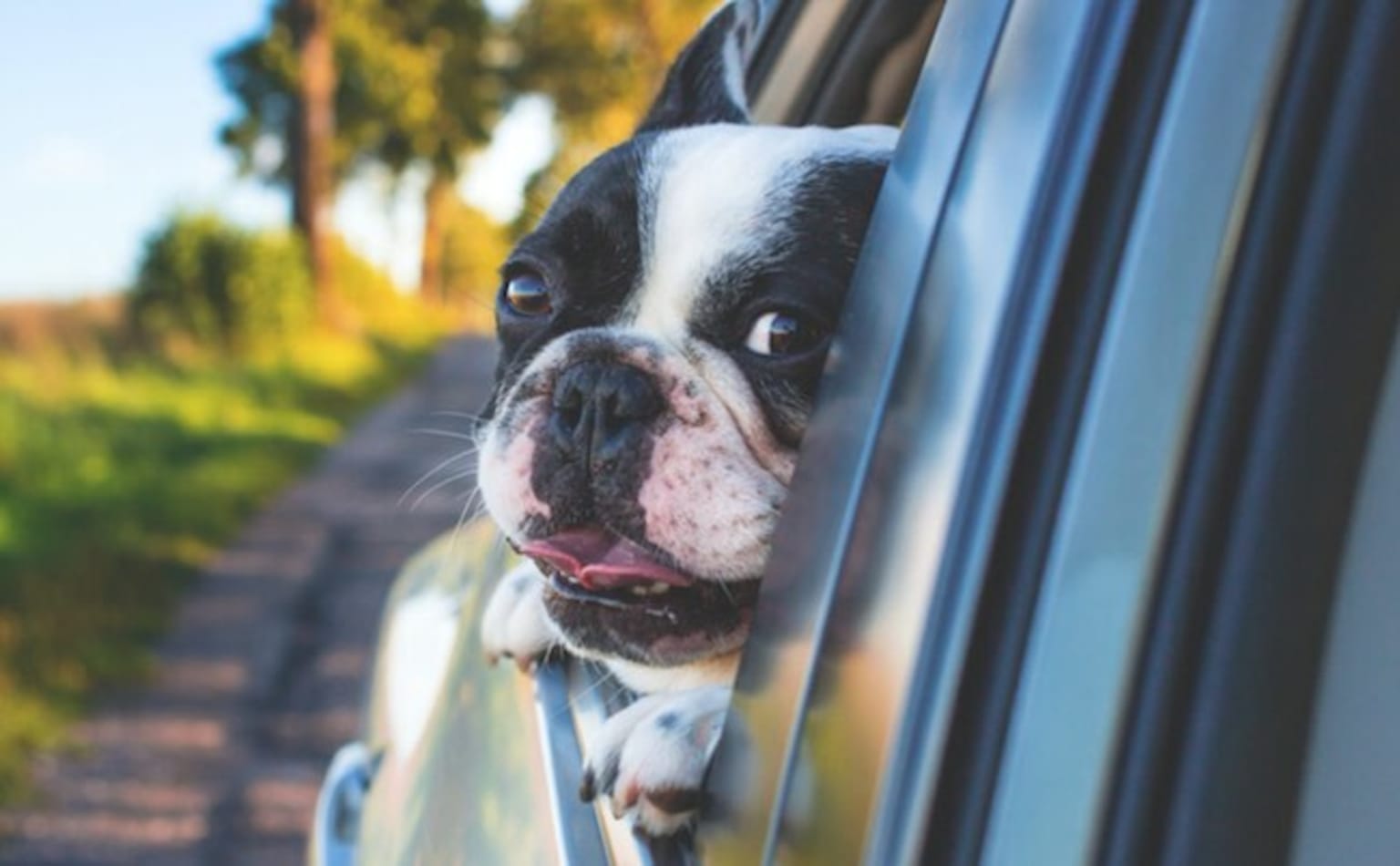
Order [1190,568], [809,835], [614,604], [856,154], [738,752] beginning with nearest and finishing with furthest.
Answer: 1. [1190,568]
2. [809,835]
3. [738,752]
4. [614,604]
5. [856,154]

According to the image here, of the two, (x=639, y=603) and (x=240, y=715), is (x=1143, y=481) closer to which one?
(x=639, y=603)

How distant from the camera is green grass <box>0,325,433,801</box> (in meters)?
6.16

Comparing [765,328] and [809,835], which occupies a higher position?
[765,328]

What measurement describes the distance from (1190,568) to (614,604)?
2.95ft

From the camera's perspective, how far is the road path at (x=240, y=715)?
4926mm

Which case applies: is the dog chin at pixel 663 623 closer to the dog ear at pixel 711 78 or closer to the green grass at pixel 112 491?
the dog ear at pixel 711 78

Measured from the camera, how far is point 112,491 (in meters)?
8.70

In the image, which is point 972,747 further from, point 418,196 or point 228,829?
point 418,196

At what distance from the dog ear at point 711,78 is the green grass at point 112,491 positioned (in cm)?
373

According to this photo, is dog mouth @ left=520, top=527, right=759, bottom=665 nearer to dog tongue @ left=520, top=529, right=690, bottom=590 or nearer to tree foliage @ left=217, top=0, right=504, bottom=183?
dog tongue @ left=520, top=529, right=690, bottom=590

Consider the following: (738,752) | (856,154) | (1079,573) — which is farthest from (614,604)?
(1079,573)

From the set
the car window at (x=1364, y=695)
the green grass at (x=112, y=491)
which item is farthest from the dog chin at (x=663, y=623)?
the green grass at (x=112, y=491)

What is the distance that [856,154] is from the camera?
1934 mm

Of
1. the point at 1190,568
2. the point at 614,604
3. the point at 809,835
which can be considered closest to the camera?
the point at 1190,568
